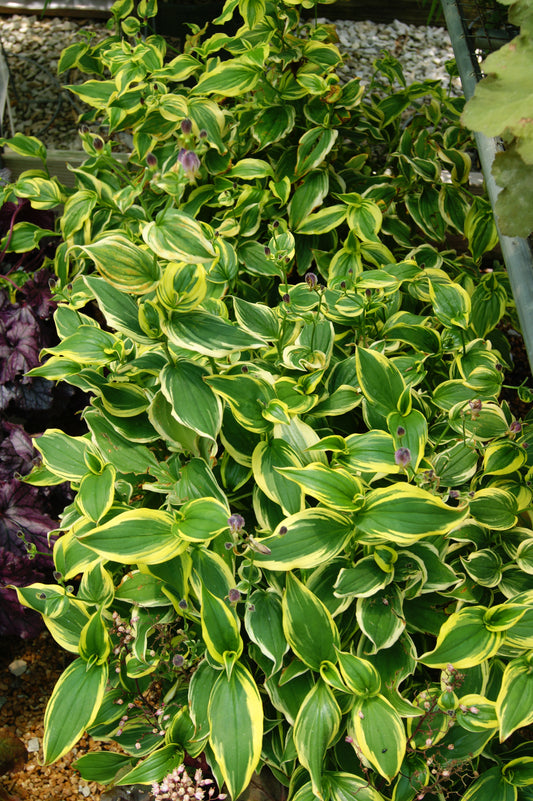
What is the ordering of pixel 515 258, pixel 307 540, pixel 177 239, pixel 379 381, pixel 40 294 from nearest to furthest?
pixel 177 239 → pixel 307 540 → pixel 379 381 → pixel 515 258 → pixel 40 294

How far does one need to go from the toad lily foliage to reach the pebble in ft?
1.43

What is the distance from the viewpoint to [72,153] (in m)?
2.26

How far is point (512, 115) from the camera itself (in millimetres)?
750

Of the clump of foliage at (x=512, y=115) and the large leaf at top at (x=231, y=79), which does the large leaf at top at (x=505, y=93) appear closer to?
the clump of foliage at (x=512, y=115)

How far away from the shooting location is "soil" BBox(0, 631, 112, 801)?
1.38 meters

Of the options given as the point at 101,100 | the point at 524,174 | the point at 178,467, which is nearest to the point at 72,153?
the point at 101,100

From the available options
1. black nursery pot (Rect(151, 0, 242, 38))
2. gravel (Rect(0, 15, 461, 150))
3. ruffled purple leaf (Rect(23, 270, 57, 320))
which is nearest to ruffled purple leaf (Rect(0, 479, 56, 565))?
ruffled purple leaf (Rect(23, 270, 57, 320))

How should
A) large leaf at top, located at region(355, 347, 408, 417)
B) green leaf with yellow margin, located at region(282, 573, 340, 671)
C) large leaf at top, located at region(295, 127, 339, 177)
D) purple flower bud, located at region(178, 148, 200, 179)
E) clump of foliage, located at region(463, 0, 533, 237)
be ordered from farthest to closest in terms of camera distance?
large leaf at top, located at region(295, 127, 339, 177) < large leaf at top, located at region(355, 347, 408, 417) < green leaf with yellow margin, located at region(282, 573, 340, 671) < purple flower bud, located at region(178, 148, 200, 179) < clump of foliage, located at region(463, 0, 533, 237)

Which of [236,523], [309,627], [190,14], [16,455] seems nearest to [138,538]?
[236,523]

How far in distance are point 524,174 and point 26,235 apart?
1.38 meters

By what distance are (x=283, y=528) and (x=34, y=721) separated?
996mm

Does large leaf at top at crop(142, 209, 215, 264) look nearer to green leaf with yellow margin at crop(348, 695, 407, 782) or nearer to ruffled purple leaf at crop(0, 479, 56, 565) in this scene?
green leaf with yellow margin at crop(348, 695, 407, 782)

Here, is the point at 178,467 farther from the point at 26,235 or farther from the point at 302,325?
the point at 26,235

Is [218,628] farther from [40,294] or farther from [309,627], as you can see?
[40,294]
